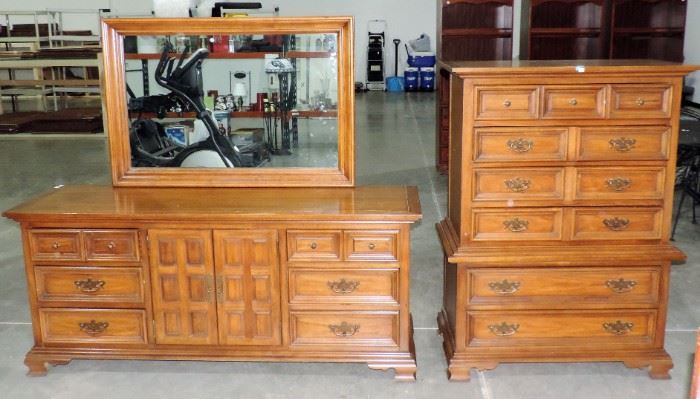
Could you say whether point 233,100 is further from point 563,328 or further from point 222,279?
point 563,328

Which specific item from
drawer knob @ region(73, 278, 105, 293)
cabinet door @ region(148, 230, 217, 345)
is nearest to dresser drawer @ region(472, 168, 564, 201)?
cabinet door @ region(148, 230, 217, 345)

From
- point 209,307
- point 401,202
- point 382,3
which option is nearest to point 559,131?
point 401,202

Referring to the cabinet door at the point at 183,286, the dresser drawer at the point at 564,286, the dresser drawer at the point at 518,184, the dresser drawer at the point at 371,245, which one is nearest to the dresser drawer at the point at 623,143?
the dresser drawer at the point at 518,184

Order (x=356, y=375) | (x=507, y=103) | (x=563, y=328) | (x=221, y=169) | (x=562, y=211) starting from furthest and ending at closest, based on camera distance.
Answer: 1. (x=221, y=169)
2. (x=356, y=375)
3. (x=563, y=328)
4. (x=562, y=211)
5. (x=507, y=103)

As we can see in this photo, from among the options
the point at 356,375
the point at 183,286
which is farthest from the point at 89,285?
the point at 356,375

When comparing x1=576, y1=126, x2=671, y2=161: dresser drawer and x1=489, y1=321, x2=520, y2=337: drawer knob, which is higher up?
x1=576, y1=126, x2=671, y2=161: dresser drawer

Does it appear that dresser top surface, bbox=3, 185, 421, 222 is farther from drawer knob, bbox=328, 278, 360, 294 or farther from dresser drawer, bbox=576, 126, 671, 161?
dresser drawer, bbox=576, 126, 671, 161

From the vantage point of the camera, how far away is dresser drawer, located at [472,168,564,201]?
9.23 ft

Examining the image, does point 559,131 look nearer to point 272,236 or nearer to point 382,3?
point 272,236

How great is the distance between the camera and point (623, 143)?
279cm

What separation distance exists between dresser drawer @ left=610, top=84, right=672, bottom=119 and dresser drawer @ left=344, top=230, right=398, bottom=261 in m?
0.97

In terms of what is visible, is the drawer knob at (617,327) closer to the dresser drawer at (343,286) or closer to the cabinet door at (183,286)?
the dresser drawer at (343,286)

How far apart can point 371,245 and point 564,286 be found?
2.62 feet

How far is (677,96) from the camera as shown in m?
2.76
